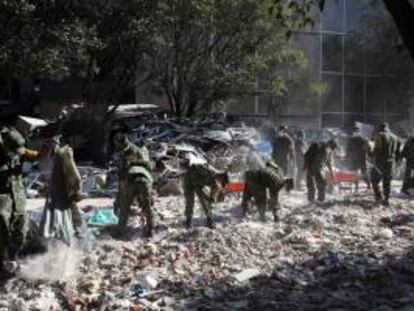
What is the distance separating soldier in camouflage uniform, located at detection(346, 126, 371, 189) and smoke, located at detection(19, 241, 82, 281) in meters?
11.2

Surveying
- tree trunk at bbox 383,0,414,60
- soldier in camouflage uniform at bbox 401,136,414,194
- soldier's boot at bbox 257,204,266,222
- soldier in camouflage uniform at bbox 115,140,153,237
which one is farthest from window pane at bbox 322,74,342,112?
tree trunk at bbox 383,0,414,60

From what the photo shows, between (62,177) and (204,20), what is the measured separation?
60.3 feet

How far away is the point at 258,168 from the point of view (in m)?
13.9

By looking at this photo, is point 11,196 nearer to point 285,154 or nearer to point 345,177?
point 345,177

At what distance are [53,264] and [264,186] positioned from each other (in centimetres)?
499

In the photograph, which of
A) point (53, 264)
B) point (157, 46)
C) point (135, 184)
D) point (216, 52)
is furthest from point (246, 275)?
point (216, 52)

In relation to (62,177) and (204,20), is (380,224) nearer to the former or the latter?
(62,177)

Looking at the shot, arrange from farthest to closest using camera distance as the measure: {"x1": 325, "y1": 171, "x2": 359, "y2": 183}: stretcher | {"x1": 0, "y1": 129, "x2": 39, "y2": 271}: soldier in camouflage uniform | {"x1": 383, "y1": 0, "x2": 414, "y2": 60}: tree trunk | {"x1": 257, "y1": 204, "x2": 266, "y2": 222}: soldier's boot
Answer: {"x1": 325, "y1": 171, "x2": 359, "y2": 183}: stretcher
{"x1": 257, "y1": 204, "x2": 266, "y2": 222}: soldier's boot
{"x1": 0, "y1": 129, "x2": 39, "y2": 271}: soldier in camouflage uniform
{"x1": 383, "y1": 0, "x2": 414, "y2": 60}: tree trunk

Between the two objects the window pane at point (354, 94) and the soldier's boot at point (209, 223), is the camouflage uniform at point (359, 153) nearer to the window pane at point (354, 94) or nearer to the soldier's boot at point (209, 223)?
the soldier's boot at point (209, 223)

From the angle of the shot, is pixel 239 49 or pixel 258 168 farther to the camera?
pixel 239 49

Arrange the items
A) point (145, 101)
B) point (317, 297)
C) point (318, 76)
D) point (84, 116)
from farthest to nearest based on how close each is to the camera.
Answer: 1. point (318, 76)
2. point (145, 101)
3. point (84, 116)
4. point (317, 297)

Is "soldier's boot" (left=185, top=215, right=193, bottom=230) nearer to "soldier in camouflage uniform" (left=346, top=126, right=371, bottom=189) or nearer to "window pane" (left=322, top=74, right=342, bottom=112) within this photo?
"soldier in camouflage uniform" (left=346, top=126, right=371, bottom=189)

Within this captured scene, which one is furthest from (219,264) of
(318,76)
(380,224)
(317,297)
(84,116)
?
(318,76)

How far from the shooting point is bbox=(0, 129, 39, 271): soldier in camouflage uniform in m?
9.38
